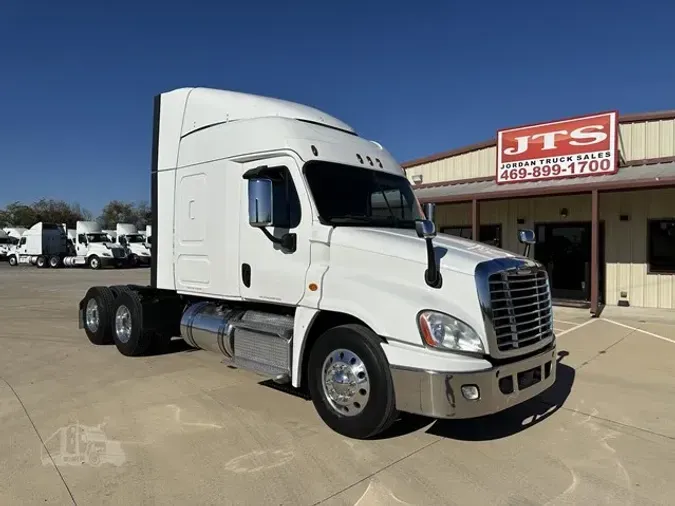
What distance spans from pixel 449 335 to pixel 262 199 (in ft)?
6.90

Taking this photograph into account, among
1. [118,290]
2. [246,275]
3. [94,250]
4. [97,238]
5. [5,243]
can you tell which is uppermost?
[97,238]

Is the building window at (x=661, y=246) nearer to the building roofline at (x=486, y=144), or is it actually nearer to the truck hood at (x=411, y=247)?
the building roofline at (x=486, y=144)

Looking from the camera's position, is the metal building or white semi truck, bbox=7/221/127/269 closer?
the metal building

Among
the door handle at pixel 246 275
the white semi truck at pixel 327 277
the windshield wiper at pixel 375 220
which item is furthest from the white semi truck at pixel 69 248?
the windshield wiper at pixel 375 220

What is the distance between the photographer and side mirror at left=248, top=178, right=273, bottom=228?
4.67 meters

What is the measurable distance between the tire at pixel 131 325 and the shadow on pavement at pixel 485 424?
12.8 ft

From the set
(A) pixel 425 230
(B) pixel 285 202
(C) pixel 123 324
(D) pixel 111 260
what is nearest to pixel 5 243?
(D) pixel 111 260

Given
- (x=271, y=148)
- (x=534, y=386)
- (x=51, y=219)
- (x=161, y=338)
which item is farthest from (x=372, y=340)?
(x=51, y=219)

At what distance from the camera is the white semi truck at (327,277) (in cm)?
379

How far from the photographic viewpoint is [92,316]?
26.7 feet

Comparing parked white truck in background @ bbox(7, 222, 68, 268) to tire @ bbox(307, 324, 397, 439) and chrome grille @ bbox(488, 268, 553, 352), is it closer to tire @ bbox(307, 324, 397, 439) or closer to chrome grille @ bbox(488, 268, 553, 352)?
tire @ bbox(307, 324, 397, 439)

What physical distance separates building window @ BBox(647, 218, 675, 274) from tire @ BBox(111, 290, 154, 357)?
12223 mm

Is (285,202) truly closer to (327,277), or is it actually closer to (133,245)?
(327,277)

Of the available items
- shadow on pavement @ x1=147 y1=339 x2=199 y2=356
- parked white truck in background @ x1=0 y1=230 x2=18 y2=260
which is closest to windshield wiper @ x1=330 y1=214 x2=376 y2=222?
shadow on pavement @ x1=147 y1=339 x2=199 y2=356
